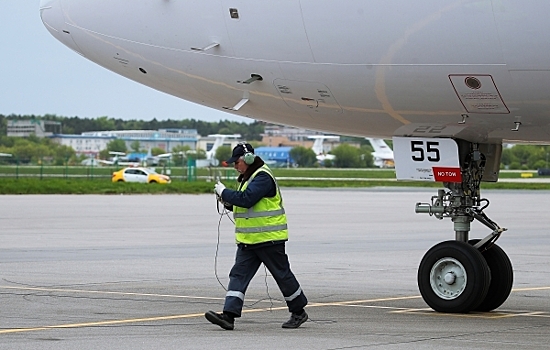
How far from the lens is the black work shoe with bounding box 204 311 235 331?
10.6 m

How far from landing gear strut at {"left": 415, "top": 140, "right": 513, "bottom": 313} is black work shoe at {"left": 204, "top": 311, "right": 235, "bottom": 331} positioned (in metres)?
2.66

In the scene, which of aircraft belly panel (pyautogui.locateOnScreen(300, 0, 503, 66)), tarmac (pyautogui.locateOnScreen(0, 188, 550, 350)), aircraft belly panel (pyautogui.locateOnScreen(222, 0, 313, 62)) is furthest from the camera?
aircraft belly panel (pyautogui.locateOnScreen(222, 0, 313, 62))

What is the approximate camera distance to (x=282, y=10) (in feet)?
36.8

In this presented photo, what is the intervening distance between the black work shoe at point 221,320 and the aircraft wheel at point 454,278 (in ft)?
8.72

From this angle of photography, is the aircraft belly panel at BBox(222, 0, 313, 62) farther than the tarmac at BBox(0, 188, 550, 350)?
Yes

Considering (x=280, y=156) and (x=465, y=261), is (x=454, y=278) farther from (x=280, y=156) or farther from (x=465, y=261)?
(x=280, y=156)

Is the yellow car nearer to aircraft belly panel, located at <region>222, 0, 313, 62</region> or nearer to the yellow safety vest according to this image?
aircraft belly panel, located at <region>222, 0, 313, 62</region>

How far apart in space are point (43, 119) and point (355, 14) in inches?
5811

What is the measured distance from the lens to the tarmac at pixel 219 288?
10.1 m

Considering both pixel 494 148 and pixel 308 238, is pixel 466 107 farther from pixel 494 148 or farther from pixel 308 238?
pixel 308 238

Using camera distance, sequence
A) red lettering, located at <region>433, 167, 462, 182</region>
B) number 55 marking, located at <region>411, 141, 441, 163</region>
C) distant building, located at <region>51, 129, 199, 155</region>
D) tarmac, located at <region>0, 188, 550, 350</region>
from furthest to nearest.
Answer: distant building, located at <region>51, 129, 199, 155</region>
number 55 marking, located at <region>411, 141, 441, 163</region>
red lettering, located at <region>433, 167, 462, 182</region>
tarmac, located at <region>0, 188, 550, 350</region>

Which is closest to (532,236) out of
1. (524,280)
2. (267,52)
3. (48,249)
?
(524,280)

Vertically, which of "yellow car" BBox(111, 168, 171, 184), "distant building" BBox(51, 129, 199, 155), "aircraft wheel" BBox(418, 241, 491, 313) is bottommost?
"aircraft wheel" BBox(418, 241, 491, 313)

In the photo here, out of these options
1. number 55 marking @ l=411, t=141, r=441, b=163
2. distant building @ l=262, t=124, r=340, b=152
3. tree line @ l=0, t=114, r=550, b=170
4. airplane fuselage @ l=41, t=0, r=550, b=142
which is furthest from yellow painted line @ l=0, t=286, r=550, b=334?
distant building @ l=262, t=124, r=340, b=152
